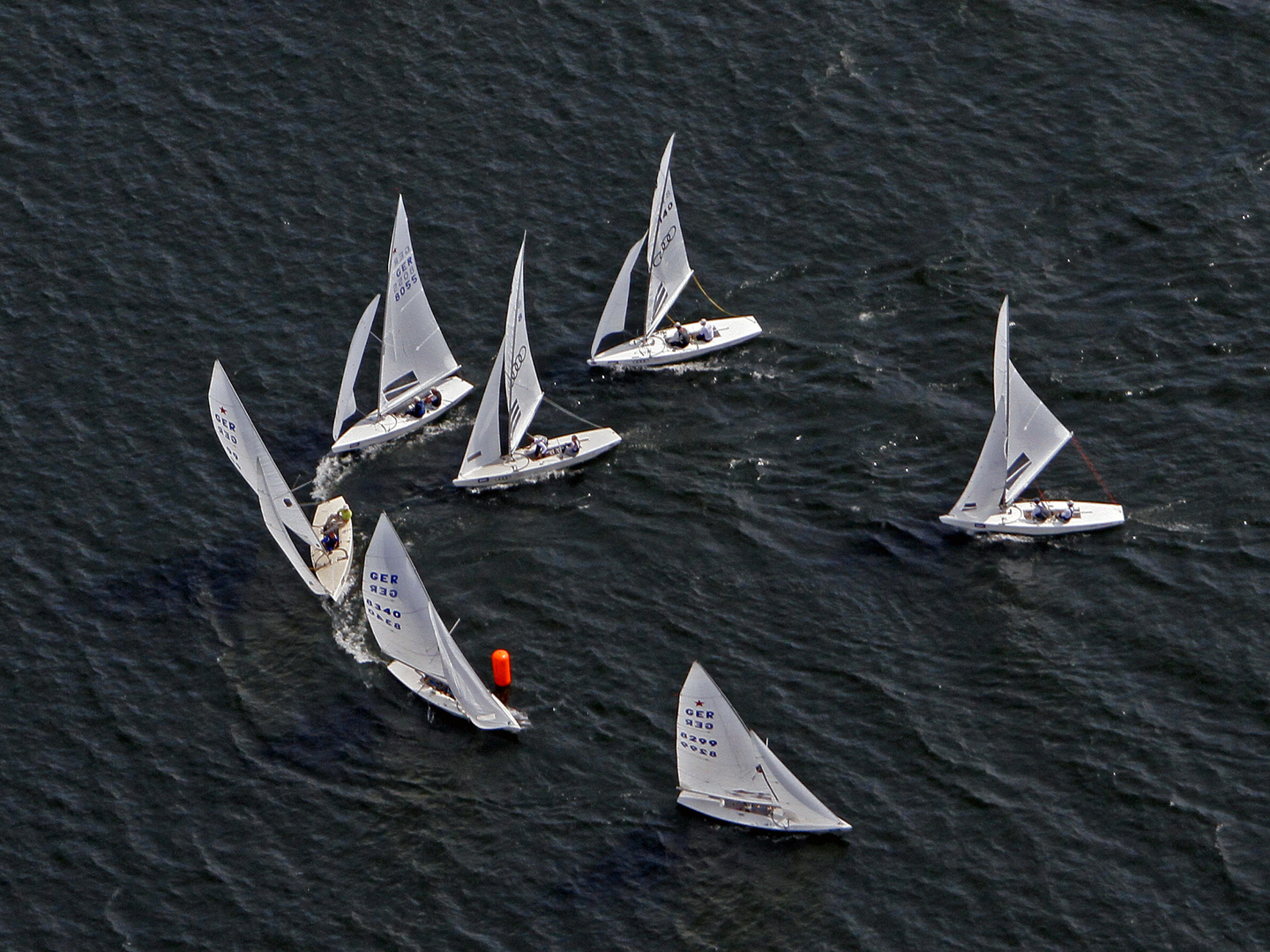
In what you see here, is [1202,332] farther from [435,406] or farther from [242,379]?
[242,379]

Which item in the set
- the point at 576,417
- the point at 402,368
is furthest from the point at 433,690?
the point at 402,368

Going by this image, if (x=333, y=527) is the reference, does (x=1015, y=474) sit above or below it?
above

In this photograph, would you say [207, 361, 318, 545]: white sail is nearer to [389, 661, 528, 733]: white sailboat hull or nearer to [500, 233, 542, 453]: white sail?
[389, 661, 528, 733]: white sailboat hull

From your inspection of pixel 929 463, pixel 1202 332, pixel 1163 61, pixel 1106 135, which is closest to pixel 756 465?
pixel 929 463

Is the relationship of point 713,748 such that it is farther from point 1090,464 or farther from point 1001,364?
point 1090,464

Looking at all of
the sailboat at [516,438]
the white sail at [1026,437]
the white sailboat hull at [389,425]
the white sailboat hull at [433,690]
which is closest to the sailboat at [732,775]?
the white sailboat hull at [433,690]

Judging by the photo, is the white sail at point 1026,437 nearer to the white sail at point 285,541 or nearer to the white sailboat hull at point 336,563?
the white sailboat hull at point 336,563

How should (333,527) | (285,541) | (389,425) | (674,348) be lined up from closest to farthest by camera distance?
1. (285,541)
2. (333,527)
3. (389,425)
4. (674,348)
